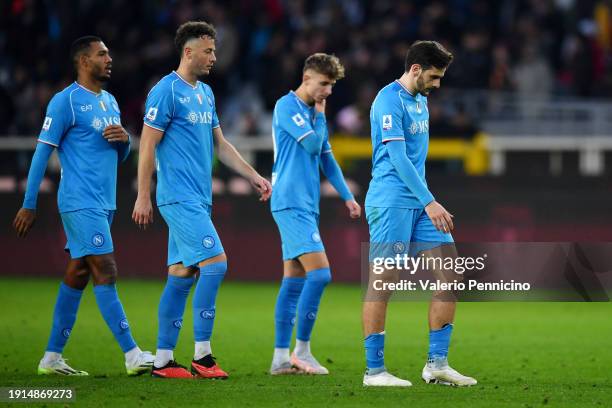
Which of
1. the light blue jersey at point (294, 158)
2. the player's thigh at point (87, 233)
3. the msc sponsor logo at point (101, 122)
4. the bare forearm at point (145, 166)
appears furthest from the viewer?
the light blue jersey at point (294, 158)

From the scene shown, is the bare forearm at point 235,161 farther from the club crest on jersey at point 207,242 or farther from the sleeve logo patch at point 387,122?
the sleeve logo patch at point 387,122

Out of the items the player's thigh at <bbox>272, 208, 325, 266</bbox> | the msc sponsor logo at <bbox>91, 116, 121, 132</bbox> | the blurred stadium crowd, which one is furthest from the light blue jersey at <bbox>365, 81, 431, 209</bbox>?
the blurred stadium crowd

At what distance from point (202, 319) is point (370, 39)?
12.4m

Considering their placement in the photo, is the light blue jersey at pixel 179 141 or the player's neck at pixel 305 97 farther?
the player's neck at pixel 305 97

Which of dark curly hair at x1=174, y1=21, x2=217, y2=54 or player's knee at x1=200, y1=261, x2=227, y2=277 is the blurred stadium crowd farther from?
player's knee at x1=200, y1=261, x2=227, y2=277

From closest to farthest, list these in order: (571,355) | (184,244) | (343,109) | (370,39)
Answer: (184,244)
(571,355)
(343,109)
(370,39)

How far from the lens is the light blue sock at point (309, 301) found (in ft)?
30.8

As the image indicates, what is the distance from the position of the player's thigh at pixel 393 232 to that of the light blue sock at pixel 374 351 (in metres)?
0.51

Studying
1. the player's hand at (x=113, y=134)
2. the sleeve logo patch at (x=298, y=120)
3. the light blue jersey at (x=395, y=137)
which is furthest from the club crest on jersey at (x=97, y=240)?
the light blue jersey at (x=395, y=137)

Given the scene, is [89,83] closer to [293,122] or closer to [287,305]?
[293,122]

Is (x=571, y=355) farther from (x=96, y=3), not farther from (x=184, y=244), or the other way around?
(x=96, y=3)

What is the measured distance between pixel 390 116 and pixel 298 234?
156cm

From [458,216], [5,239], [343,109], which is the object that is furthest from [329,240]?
[5,239]

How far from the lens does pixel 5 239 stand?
56.4ft
